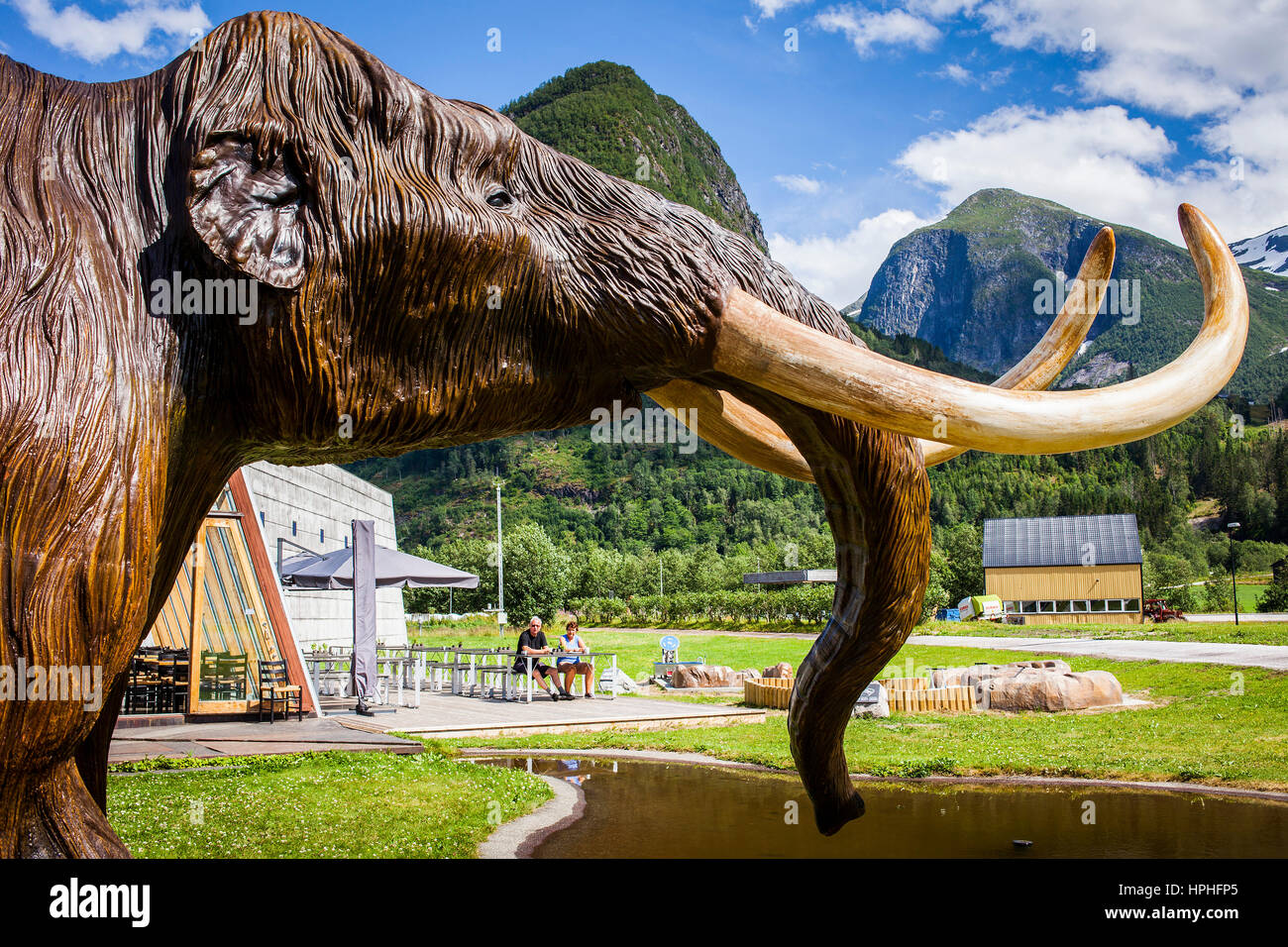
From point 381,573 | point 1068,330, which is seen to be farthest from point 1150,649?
point 1068,330

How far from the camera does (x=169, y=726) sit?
37.5 ft

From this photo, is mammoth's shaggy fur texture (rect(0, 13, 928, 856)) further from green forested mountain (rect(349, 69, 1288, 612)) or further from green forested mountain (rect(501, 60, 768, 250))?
green forested mountain (rect(501, 60, 768, 250))

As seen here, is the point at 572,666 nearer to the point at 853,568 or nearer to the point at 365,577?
the point at 365,577

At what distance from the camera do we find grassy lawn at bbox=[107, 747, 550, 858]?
17.0ft

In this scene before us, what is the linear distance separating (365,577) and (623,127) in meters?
148

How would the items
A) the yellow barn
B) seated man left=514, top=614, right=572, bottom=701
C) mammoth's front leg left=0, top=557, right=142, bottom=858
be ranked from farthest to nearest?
the yellow barn, seated man left=514, top=614, right=572, bottom=701, mammoth's front leg left=0, top=557, right=142, bottom=858

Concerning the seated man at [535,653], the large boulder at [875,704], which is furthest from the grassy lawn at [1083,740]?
the seated man at [535,653]

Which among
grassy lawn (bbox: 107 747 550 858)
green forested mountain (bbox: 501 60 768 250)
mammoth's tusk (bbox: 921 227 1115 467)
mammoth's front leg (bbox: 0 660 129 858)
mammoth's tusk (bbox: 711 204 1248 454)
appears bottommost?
grassy lawn (bbox: 107 747 550 858)

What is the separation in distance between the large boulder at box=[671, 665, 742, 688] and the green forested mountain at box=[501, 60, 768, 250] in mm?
112208

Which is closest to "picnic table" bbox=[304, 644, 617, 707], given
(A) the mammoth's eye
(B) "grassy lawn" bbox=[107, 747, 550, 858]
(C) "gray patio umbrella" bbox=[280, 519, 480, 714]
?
(C) "gray patio umbrella" bbox=[280, 519, 480, 714]
